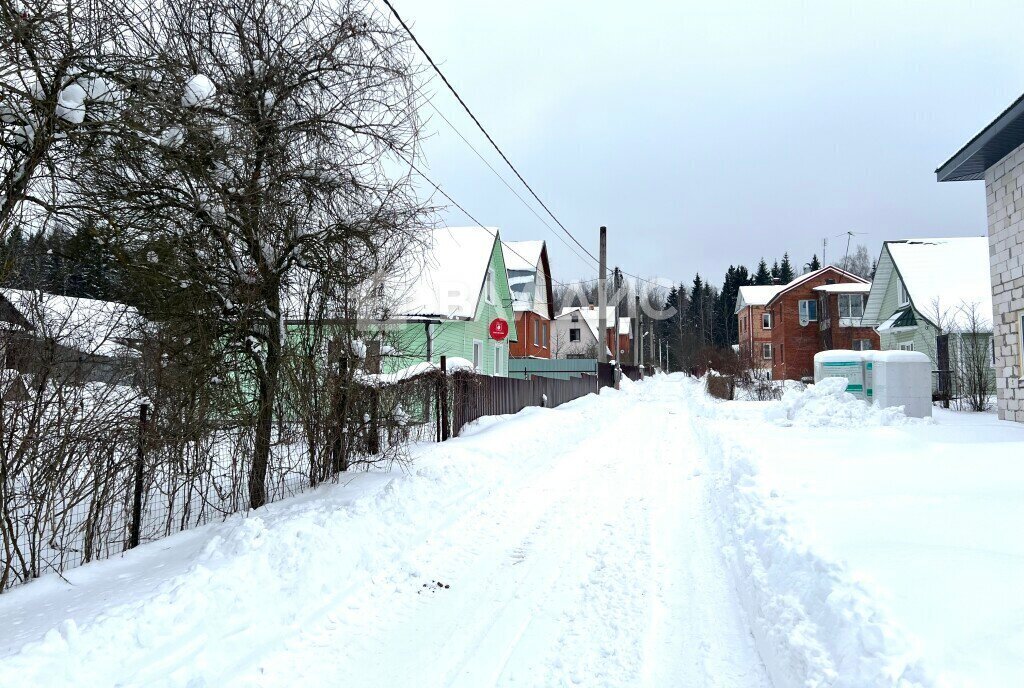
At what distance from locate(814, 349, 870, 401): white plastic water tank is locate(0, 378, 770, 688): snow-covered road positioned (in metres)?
11.3

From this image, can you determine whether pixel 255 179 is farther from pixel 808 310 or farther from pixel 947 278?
pixel 808 310

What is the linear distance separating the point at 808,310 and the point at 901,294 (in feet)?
52.6

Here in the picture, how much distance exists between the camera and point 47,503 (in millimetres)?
4996

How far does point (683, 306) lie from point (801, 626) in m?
120

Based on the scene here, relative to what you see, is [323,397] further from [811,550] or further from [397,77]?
[811,550]

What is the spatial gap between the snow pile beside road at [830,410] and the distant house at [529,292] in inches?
906

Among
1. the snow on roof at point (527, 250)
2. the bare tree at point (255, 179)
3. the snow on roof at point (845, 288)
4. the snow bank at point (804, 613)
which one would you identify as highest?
the snow on roof at point (527, 250)

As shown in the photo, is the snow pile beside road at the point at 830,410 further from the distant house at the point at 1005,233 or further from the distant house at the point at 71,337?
A: the distant house at the point at 71,337

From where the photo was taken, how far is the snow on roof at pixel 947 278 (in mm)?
23500

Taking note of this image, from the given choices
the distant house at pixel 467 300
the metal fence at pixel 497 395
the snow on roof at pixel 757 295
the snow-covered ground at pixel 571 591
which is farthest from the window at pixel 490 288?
the snow on roof at pixel 757 295

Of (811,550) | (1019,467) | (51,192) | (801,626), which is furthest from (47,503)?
(1019,467)

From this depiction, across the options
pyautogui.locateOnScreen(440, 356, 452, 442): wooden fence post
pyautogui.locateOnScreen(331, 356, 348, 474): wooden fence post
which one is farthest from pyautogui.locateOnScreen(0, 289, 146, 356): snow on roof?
pyautogui.locateOnScreen(440, 356, 452, 442): wooden fence post

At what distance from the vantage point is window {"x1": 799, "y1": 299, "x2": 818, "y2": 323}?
145 feet

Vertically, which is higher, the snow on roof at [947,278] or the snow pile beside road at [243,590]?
the snow on roof at [947,278]
